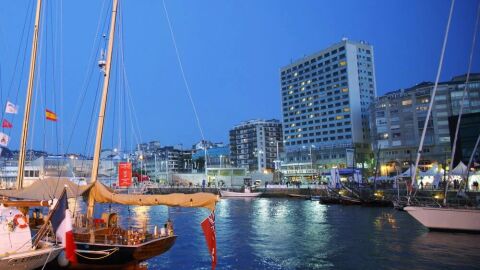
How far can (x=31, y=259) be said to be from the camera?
616 inches

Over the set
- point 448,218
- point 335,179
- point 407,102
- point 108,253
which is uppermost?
point 407,102

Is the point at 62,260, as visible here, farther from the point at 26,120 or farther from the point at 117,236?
the point at 26,120

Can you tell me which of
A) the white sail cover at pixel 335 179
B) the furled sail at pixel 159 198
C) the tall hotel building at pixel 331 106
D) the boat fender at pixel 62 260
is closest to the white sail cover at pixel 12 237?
the boat fender at pixel 62 260

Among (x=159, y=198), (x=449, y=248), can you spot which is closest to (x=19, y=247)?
(x=159, y=198)

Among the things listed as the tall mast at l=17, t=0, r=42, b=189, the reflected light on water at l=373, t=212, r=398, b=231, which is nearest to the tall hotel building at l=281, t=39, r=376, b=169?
the reflected light on water at l=373, t=212, r=398, b=231

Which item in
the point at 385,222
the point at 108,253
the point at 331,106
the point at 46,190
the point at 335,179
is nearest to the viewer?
the point at 108,253

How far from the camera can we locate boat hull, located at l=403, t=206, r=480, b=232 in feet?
106

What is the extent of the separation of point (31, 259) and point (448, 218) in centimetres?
2995

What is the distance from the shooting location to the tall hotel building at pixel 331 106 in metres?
160

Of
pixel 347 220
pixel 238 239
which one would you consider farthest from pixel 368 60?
pixel 238 239

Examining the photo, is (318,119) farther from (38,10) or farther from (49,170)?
(38,10)

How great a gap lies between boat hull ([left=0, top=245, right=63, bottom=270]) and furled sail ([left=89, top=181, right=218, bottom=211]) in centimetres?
405

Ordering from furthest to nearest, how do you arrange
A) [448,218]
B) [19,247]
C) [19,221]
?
[448,218] < [19,221] < [19,247]

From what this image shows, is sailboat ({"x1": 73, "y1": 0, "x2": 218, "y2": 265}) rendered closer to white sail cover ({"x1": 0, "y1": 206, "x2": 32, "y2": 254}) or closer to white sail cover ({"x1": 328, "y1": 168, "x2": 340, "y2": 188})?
white sail cover ({"x1": 0, "y1": 206, "x2": 32, "y2": 254})
